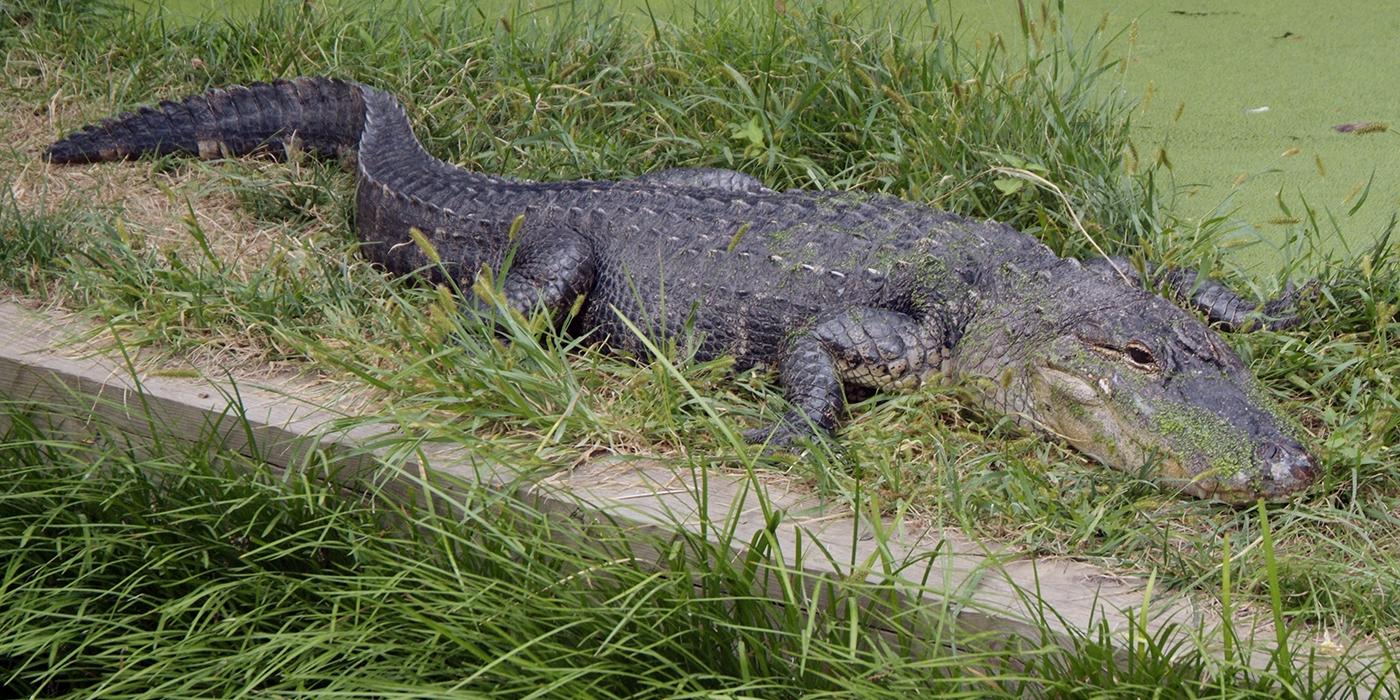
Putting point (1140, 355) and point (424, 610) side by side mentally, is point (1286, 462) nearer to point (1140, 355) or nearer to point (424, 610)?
point (1140, 355)

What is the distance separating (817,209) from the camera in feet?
12.7

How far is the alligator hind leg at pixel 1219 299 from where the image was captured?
3748 millimetres

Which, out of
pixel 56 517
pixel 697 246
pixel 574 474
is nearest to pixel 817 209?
pixel 697 246

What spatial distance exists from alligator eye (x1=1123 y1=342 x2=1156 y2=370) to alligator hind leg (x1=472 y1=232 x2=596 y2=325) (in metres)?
1.50

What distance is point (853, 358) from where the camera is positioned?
3529 mm

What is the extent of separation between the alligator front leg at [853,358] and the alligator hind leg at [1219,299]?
1.81 feet

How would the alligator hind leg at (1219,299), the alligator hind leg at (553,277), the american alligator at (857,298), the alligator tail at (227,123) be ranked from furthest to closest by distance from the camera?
1. the alligator tail at (227,123)
2. the alligator hind leg at (553,277)
3. the alligator hind leg at (1219,299)
4. the american alligator at (857,298)

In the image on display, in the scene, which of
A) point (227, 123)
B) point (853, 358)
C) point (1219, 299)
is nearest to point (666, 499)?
point (853, 358)

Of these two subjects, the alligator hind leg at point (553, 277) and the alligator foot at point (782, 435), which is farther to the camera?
the alligator hind leg at point (553, 277)

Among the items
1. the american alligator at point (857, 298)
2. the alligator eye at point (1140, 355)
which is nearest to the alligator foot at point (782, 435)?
the american alligator at point (857, 298)

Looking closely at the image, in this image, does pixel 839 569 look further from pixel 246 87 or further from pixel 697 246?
pixel 246 87

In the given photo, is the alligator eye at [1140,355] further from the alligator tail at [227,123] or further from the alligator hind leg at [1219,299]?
the alligator tail at [227,123]

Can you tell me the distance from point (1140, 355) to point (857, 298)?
30.2 inches

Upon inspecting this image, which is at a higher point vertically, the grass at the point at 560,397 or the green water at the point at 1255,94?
the green water at the point at 1255,94
